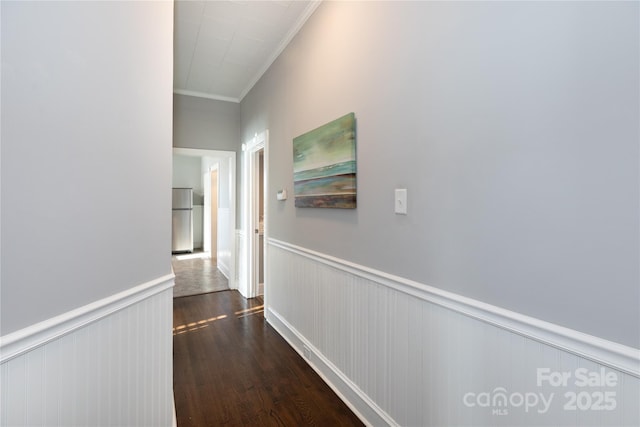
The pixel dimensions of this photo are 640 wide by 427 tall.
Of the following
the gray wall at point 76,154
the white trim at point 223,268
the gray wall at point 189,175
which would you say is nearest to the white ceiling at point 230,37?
the gray wall at point 76,154

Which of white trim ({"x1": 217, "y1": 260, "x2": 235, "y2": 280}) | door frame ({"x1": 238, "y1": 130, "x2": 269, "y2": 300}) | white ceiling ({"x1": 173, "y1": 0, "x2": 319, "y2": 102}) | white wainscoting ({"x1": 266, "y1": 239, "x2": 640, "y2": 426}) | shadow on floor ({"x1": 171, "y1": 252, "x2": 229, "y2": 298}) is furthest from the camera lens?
white trim ({"x1": 217, "y1": 260, "x2": 235, "y2": 280})

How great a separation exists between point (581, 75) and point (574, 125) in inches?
5.5

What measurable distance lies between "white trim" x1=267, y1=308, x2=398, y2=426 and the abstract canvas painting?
1.13 metres

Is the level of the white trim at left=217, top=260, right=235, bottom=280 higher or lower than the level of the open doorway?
lower

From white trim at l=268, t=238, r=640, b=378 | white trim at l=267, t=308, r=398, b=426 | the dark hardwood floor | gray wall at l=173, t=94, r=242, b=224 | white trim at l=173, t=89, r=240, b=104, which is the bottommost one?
the dark hardwood floor

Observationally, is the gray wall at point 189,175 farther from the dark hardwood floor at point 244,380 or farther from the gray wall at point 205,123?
the dark hardwood floor at point 244,380

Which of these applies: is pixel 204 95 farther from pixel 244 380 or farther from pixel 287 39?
pixel 244 380

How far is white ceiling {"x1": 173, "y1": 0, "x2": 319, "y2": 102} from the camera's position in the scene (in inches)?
90.8

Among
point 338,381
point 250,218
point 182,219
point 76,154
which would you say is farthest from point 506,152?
point 182,219

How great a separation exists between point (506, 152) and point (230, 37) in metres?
2.61

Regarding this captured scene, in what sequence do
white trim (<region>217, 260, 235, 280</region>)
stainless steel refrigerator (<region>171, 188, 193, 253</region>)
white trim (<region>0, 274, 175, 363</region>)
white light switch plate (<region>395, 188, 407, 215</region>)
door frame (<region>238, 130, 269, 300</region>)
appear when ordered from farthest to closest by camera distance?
stainless steel refrigerator (<region>171, 188, 193, 253</region>), white trim (<region>217, 260, 235, 280</region>), door frame (<region>238, 130, 269, 300</region>), white light switch plate (<region>395, 188, 407, 215</region>), white trim (<region>0, 274, 175, 363</region>)

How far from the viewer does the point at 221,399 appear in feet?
6.57

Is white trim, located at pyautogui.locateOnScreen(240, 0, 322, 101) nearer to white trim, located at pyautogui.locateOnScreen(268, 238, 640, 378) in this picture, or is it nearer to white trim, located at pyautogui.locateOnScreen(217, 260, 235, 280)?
white trim, located at pyautogui.locateOnScreen(268, 238, 640, 378)

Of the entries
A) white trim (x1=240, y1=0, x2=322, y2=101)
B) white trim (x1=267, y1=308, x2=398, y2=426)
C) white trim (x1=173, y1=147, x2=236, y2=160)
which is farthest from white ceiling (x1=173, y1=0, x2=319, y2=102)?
white trim (x1=267, y1=308, x2=398, y2=426)
